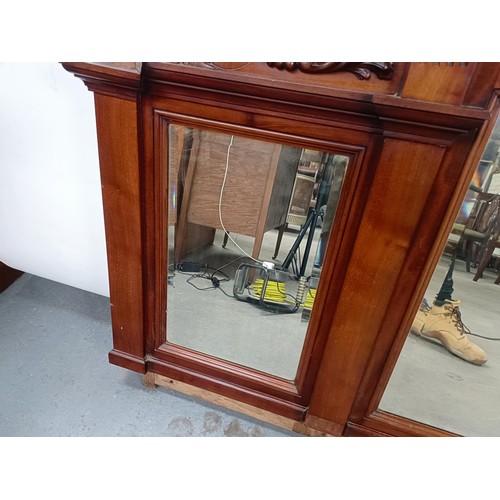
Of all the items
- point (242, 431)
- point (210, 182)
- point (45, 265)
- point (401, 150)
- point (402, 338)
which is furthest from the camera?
point (45, 265)

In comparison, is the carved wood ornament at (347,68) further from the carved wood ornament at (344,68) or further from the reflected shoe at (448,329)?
the reflected shoe at (448,329)

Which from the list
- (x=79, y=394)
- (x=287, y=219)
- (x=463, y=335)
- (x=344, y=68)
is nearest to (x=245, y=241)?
(x=287, y=219)

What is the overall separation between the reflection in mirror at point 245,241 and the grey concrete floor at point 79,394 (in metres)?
0.22

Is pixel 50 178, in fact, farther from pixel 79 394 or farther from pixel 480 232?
pixel 480 232

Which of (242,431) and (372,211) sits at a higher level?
(372,211)

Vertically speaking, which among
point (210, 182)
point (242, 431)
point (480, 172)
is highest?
point (480, 172)

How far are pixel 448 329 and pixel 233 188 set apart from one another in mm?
693

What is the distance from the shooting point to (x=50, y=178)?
47.7 inches

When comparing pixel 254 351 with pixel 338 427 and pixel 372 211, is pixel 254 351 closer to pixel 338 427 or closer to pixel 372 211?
pixel 338 427

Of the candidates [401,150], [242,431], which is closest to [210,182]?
[401,150]

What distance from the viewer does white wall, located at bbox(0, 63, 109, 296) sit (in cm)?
105

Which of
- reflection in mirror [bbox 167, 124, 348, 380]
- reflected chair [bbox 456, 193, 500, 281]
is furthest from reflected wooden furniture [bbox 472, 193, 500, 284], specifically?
reflection in mirror [bbox 167, 124, 348, 380]

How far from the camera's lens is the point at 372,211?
693mm

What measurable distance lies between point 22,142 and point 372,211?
1253mm
